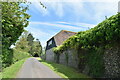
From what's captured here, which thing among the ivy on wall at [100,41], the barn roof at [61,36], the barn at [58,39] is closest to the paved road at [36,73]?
the ivy on wall at [100,41]

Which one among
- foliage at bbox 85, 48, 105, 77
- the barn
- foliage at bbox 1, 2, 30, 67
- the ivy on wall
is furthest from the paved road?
the barn

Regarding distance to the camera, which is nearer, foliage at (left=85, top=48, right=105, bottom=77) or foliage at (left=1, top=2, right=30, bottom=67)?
foliage at (left=1, top=2, right=30, bottom=67)

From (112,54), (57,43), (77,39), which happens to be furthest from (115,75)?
(57,43)

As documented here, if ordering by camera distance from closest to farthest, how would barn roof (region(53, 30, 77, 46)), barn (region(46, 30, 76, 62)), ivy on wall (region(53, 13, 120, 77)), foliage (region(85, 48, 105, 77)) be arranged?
ivy on wall (region(53, 13, 120, 77)) → foliage (region(85, 48, 105, 77)) → barn (region(46, 30, 76, 62)) → barn roof (region(53, 30, 77, 46))

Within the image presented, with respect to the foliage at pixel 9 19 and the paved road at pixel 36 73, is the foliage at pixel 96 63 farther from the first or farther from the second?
the foliage at pixel 9 19

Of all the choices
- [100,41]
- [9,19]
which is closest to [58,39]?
[9,19]

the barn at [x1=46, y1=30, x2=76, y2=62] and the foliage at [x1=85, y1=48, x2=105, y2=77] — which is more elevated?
→ the barn at [x1=46, y1=30, x2=76, y2=62]

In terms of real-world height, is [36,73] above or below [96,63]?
below

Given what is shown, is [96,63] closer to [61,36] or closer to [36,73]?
[36,73]

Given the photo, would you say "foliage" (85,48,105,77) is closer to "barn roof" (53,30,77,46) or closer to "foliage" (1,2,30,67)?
"foliage" (1,2,30,67)

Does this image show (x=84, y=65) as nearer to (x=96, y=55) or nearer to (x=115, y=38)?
(x=96, y=55)

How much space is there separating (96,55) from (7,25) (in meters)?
7.40

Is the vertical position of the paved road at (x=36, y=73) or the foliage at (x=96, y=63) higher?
the foliage at (x=96, y=63)

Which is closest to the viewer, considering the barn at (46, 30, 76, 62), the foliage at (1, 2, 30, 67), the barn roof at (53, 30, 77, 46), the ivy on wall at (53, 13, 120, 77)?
the ivy on wall at (53, 13, 120, 77)
